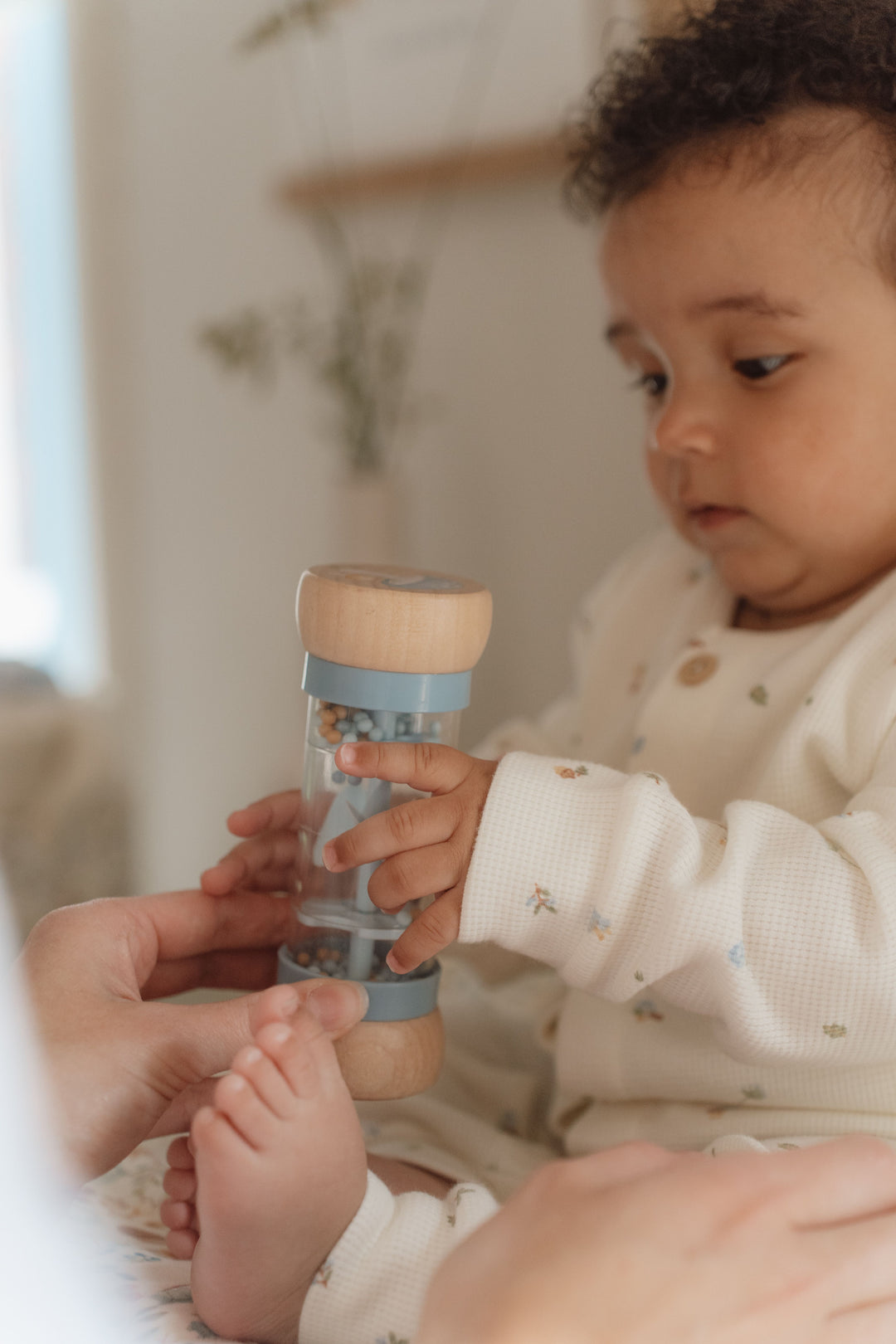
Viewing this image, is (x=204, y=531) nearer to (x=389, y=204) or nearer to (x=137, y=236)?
(x=137, y=236)

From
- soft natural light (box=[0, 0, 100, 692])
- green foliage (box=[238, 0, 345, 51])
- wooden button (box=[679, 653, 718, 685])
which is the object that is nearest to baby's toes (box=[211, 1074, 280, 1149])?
wooden button (box=[679, 653, 718, 685])

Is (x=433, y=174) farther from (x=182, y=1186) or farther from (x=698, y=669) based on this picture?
(x=182, y=1186)

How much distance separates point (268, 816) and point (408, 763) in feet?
0.62

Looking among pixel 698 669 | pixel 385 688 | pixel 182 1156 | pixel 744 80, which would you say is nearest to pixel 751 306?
pixel 744 80

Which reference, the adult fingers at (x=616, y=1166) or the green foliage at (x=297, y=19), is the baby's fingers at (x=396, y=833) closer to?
the adult fingers at (x=616, y=1166)

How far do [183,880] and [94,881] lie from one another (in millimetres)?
150

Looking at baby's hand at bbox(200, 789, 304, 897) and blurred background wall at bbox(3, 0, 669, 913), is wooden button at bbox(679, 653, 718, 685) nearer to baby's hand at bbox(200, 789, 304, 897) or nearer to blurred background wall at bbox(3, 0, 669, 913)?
baby's hand at bbox(200, 789, 304, 897)

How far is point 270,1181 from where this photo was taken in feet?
1.60

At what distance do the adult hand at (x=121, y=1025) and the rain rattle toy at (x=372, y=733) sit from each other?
39mm

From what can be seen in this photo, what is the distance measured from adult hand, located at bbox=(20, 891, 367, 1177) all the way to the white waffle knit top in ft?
0.36

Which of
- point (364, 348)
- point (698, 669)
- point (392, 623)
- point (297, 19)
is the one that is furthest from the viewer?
point (364, 348)

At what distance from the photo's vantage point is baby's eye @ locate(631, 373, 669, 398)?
830 millimetres

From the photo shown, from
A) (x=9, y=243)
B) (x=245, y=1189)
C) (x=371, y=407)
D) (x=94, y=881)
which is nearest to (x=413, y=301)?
(x=371, y=407)

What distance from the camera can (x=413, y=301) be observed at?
162cm
